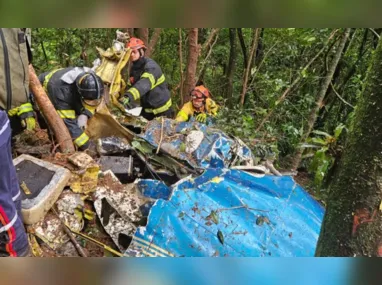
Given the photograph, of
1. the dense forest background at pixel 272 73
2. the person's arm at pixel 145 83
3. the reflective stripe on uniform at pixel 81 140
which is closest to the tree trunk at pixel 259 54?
the dense forest background at pixel 272 73

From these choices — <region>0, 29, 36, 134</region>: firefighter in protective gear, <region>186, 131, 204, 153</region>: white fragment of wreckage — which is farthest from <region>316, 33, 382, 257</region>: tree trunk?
<region>186, 131, 204, 153</region>: white fragment of wreckage

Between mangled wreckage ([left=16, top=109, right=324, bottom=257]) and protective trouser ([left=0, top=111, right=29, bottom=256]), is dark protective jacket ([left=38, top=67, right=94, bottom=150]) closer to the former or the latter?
mangled wreckage ([left=16, top=109, right=324, bottom=257])

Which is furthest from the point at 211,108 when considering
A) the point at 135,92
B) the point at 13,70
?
the point at 13,70

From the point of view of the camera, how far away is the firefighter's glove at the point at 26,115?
2.84 m

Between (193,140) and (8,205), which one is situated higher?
(8,205)

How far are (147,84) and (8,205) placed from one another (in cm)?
312

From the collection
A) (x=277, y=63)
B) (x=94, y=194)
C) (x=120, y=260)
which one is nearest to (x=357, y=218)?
(x=120, y=260)

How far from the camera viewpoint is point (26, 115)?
2914 mm

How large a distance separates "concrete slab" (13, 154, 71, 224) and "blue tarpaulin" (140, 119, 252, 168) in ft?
2.77

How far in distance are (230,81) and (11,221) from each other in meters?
5.87

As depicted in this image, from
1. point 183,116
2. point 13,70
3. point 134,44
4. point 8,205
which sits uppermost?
point 13,70

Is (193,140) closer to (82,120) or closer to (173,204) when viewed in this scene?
(173,204)

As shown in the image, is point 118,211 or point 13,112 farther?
point 13,112
